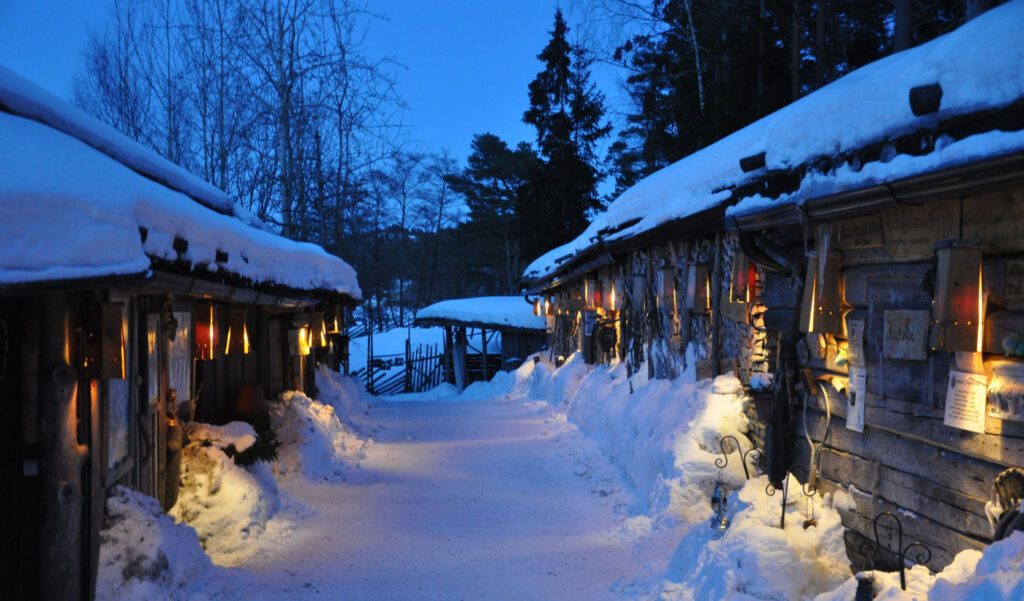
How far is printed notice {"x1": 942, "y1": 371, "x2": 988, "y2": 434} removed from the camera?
147 inches

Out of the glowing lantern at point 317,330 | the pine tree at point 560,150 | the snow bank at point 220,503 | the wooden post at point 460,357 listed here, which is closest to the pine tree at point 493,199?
the pine tree at point 560,150

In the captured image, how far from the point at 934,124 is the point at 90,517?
566 centimetres

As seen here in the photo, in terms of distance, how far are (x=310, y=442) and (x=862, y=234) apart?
8190mm

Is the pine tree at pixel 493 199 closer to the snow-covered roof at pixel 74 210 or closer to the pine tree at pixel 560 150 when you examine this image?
the pine tree at pixel 560 150

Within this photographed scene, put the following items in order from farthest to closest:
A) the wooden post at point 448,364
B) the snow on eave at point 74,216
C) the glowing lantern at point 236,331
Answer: the wooden post at point 448,364 → the glowing lantern at point 236,331 → the snow on eave at point 74,216

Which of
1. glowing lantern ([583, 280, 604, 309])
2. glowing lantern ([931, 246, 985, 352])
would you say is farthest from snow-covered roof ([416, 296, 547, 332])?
glowing lantern ([931, 246, 985, 352])

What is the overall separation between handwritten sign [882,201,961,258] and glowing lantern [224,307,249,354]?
738cm

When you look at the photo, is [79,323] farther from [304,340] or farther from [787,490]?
[304,340]

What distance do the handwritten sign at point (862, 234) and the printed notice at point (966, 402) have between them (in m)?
1.14

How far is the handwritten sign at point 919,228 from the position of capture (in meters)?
4.05

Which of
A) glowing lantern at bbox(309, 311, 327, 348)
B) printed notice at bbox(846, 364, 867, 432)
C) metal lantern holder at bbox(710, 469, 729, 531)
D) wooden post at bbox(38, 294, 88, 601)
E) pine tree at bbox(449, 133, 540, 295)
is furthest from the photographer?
pine tree at bbox(449, 133, 540, 295)

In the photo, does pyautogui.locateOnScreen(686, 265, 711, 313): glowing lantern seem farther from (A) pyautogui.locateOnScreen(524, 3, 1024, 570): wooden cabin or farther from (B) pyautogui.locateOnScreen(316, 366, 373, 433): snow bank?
(B) pyautogui.locateOnScreen(316, 366, 373, 433): snow bank

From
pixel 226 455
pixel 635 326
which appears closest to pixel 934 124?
pixel 226 455

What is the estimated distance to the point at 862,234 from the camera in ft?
16.3
